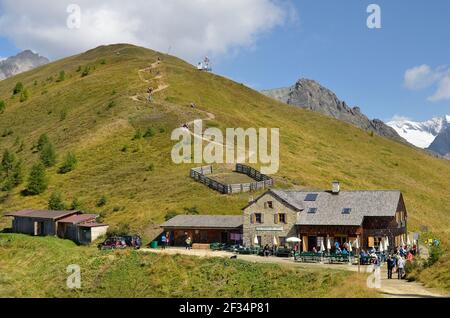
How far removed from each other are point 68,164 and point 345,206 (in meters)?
50.6

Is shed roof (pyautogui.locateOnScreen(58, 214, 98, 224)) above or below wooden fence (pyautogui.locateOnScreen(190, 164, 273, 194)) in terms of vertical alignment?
below

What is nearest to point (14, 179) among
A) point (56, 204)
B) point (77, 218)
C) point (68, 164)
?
point (68, 164)

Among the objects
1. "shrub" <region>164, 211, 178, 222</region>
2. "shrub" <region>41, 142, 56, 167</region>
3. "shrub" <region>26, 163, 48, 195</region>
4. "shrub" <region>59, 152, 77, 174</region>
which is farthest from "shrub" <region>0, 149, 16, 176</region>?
"shrub" <region>164, 211, 178, 222</region>

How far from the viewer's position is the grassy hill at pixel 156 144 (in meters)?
72.0

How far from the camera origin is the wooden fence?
226 ft

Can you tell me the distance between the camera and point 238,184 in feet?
227

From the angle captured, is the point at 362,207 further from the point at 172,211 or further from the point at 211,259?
the point at 172,211

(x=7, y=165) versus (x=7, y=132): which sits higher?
(x=7, y=132)

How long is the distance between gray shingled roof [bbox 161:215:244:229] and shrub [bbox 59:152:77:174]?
111 ft

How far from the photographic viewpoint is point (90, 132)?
101125mm

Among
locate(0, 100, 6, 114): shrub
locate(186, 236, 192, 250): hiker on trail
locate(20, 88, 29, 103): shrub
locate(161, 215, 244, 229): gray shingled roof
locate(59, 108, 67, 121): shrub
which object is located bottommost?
locate(186, 236, 192, 250): hiker on trail

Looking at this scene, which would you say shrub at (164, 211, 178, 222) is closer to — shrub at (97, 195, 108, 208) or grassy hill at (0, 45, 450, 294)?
grassy hill at (0, 45, 450, 294)

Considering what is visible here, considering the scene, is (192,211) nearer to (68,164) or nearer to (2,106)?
(68,164)
